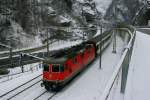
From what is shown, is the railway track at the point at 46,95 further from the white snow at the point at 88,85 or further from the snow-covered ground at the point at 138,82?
the snow-covered ground at the point at 138,82

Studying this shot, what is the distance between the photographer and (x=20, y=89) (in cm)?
2494

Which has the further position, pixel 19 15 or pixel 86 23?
pixel 86 23

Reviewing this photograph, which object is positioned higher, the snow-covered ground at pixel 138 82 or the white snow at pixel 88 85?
the snow-covered ground at pixel 138 82

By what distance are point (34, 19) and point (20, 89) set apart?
173ft

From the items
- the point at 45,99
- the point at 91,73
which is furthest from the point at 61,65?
the point at 91,73

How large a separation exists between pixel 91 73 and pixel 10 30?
3979 cm

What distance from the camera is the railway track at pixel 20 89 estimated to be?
23.0 metres

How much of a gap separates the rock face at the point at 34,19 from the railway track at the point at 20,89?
109 ft

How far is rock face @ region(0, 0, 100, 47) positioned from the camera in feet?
217

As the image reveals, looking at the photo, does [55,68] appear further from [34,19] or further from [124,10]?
[124,10]

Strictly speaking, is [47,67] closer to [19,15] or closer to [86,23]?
[19,15]

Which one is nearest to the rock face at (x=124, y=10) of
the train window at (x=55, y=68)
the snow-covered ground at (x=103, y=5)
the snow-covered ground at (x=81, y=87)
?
the snow-covered ground at (x=103, y=5)

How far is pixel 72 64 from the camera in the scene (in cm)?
2500

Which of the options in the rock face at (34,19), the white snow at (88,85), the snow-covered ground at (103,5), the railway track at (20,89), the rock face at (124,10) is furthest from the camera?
the snow-covered ground at (103,5)
